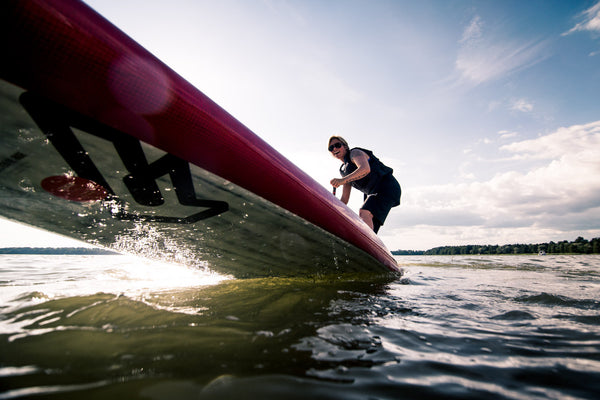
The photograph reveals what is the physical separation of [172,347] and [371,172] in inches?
128

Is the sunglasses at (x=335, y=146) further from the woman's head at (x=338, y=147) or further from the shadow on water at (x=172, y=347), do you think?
the shadow on water at (x=172, y=347)

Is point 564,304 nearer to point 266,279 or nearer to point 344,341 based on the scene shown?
point 344,341

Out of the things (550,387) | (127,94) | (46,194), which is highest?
(127,94)

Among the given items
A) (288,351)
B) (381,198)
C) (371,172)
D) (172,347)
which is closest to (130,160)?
(172,347)

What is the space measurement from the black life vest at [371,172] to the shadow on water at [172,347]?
243cm

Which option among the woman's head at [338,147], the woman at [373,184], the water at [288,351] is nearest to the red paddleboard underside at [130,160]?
the water at [288,351]

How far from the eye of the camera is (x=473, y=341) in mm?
1076

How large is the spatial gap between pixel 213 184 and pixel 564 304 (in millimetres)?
2424

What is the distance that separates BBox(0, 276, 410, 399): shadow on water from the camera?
2.16ft

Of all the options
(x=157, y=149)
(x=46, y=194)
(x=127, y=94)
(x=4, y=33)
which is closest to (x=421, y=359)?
(x=157, y=149)

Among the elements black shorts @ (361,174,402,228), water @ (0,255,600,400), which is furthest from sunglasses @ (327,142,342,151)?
water @ (0,255,600,400)

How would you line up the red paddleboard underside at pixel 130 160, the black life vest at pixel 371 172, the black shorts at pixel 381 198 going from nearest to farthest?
1. the red paddleboard underside at pixel 130 160
2. the black life vest at pixel 371 172
3. the black shorts at pixel 381 198

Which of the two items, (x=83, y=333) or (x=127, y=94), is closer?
(x=83, y=333)

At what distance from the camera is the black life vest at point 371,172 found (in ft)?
12.1
